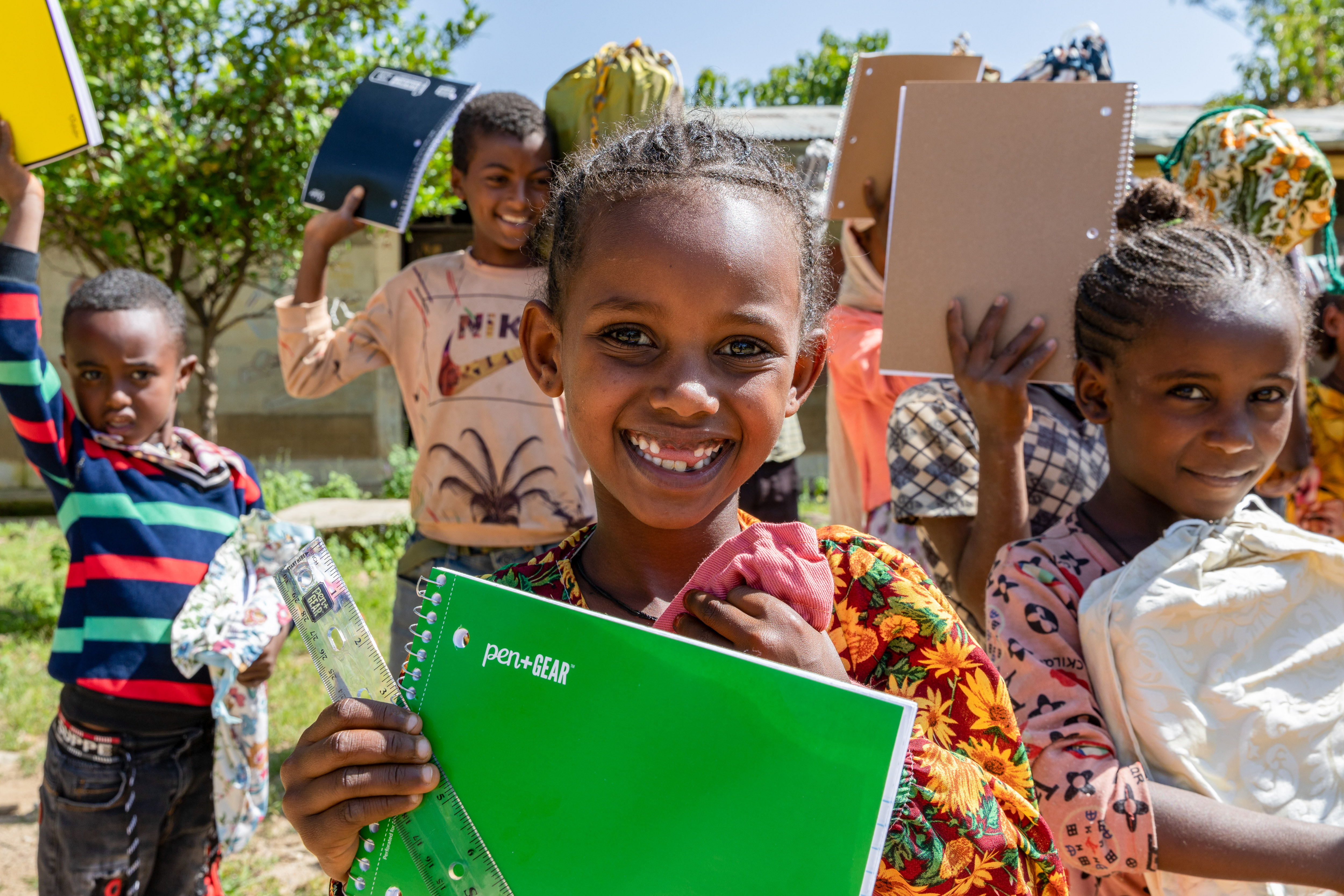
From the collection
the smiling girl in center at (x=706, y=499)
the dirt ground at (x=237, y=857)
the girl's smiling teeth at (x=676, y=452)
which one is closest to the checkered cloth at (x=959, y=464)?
the smiling girl in center at (x=706, y=499)

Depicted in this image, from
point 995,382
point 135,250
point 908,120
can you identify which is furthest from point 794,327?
point 135,250

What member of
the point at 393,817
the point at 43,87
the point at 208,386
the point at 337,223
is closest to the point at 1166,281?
the point at 393,817

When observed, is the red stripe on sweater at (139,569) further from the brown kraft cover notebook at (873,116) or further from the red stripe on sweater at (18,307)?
the brown kraft cover notebook at (873,116)

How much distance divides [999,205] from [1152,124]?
570 centimetres

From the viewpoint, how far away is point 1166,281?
157cm

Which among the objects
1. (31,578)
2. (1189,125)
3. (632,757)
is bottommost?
(31,578)

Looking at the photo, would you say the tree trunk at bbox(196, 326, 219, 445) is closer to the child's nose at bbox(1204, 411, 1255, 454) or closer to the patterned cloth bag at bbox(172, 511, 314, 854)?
the patterned cloth bag at bbox(172, 511, 314, 854)

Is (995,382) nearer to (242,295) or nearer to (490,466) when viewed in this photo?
(490,466)

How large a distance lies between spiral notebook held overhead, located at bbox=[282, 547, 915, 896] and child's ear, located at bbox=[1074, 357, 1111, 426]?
1.11m

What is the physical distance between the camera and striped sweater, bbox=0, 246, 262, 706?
2238mm

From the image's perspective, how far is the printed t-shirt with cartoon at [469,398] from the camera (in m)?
2.52

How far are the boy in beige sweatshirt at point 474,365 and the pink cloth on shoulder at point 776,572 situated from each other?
63.5 inches

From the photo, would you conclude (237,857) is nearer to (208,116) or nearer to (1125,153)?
(1125,153)

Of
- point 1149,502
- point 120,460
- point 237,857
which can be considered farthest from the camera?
point 237,857
